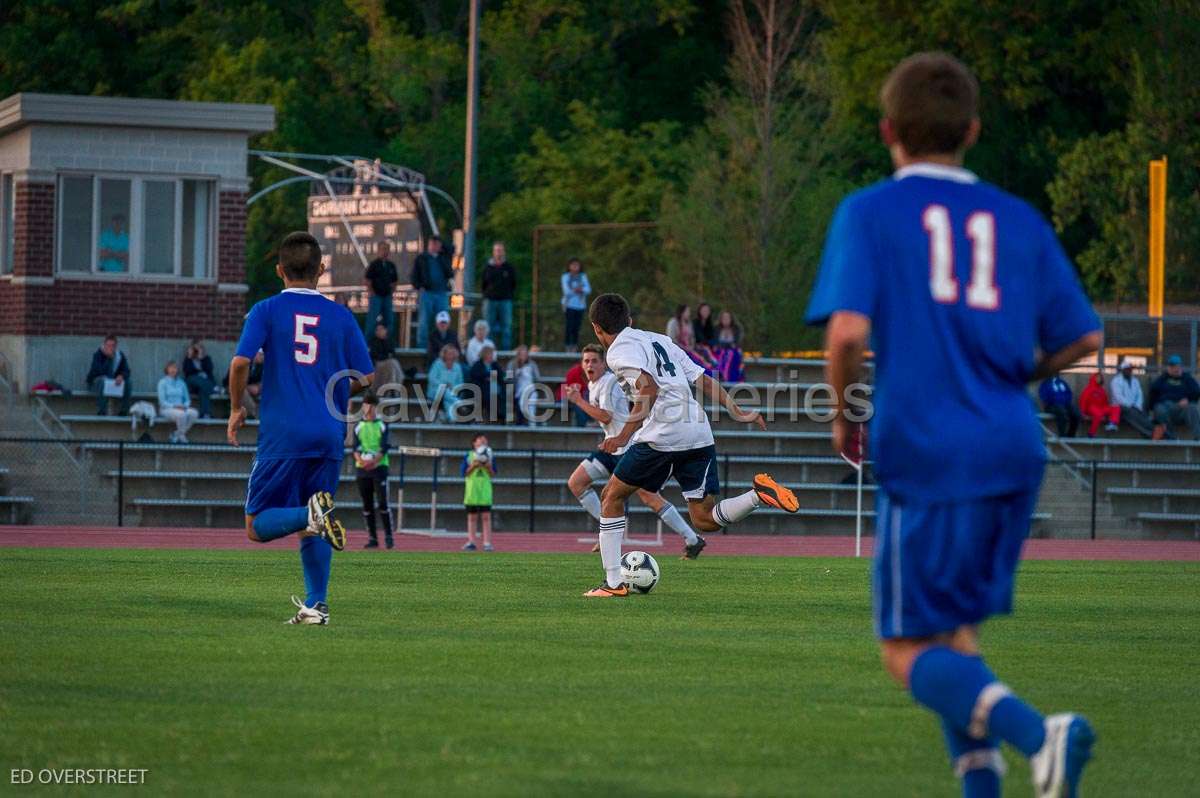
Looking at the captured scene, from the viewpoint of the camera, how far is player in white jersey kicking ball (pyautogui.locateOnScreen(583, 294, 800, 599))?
13250mm

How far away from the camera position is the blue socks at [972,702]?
5.04 metres

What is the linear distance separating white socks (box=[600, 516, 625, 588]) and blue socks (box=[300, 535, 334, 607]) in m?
3.23

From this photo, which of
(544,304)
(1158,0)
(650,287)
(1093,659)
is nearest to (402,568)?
(1093,659)

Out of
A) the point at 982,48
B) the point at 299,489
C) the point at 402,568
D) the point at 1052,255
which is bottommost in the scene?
the point at 402,568

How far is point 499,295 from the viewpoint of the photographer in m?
33.8

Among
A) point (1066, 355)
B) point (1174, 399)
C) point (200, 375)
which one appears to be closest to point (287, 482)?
point (1066, 355)

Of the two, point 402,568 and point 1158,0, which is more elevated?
point 1158,0

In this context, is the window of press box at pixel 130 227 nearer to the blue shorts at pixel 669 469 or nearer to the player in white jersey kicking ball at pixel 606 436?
the player in white jersey kicking ball at pixel 606 436

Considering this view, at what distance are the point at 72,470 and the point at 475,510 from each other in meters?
8.56

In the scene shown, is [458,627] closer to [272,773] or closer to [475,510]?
[272,773]

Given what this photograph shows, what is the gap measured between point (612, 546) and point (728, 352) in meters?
19.6

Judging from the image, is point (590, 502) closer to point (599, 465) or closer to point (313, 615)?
point (599, 465)

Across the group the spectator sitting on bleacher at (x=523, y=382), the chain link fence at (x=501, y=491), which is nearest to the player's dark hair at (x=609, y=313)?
the chain link fence at (x=501, y=491)

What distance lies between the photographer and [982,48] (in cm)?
5394
